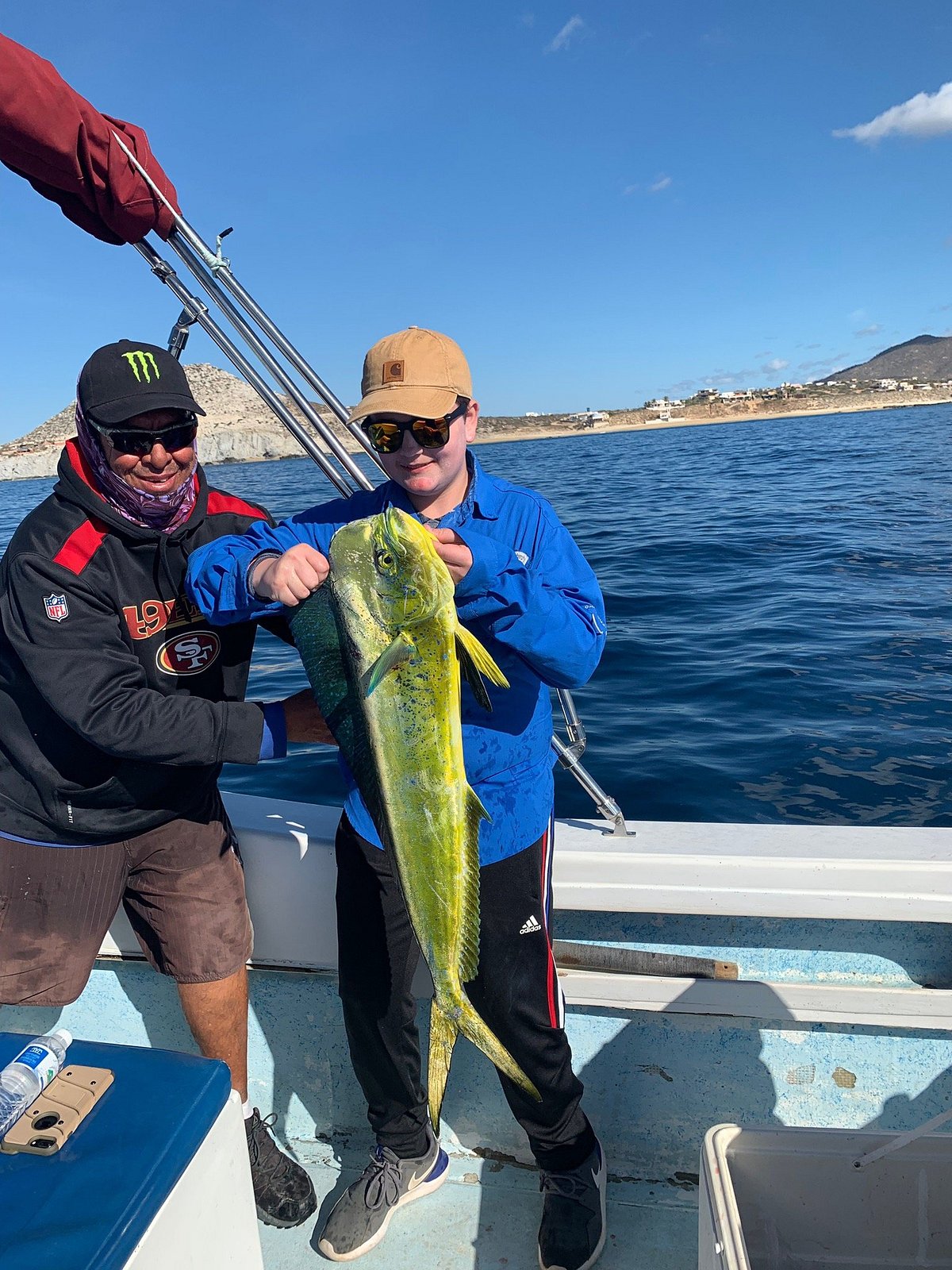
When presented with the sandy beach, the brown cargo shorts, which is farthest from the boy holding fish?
the sandy beach

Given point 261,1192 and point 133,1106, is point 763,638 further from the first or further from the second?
point 133,1106

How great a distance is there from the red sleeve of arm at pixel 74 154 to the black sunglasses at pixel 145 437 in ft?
2.51

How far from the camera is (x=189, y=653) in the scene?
2699 millimetres

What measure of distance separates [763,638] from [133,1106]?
8027 mm

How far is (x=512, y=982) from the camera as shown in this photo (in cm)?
239

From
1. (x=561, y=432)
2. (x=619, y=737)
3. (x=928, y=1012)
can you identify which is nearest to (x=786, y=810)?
(x=619, y=737)

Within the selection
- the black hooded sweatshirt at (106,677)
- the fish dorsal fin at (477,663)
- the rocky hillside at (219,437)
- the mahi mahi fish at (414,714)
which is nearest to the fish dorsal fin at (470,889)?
the mahi mahi fish at (414,714)

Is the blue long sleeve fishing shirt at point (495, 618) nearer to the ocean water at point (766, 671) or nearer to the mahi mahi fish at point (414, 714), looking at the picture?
the mahi mahi fish at point (414, 714)

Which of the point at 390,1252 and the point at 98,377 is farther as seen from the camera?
the point at 390,1252

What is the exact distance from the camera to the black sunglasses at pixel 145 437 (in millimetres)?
2434

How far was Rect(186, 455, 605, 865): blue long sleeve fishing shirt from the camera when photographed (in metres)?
2.12

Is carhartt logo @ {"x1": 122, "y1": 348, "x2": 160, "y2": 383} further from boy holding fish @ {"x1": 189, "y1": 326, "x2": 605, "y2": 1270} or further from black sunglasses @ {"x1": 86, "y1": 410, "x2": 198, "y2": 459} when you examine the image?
boy holding fish @ {"x1": 189, "y1": 326, "x2": 605, "y2": 1270}

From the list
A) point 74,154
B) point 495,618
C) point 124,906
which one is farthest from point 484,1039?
point 74,154

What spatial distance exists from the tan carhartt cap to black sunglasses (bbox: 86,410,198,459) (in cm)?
65
